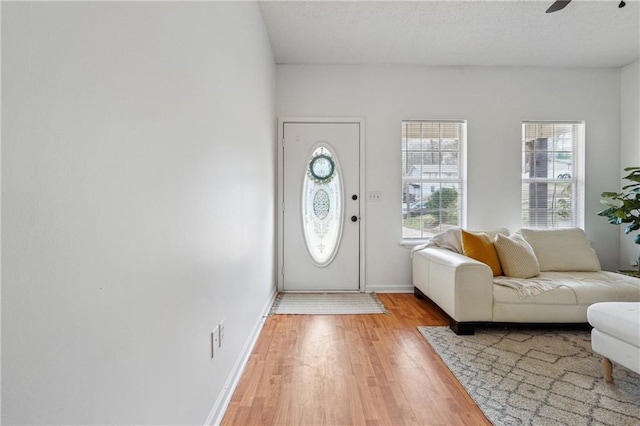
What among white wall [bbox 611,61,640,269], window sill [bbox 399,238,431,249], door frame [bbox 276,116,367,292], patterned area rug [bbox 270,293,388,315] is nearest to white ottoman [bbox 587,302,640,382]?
patterned area rug [bbox 270,293,388,315]

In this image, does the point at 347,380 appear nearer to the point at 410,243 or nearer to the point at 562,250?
the point at 410,243

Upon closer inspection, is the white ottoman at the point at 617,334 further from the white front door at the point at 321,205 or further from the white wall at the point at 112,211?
the white front door at the point at 321,205

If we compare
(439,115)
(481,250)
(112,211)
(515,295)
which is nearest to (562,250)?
(481,250)

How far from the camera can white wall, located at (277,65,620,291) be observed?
3756mm

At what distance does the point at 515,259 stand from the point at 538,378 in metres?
1.25

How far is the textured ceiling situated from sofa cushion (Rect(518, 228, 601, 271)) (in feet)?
6.51

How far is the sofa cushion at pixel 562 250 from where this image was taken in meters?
3.18

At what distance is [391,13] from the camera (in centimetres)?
273

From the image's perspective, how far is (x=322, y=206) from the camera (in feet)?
12.4

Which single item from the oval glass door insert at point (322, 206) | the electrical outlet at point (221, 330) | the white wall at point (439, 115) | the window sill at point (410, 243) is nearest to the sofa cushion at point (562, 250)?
the white wall at point (439, 115)

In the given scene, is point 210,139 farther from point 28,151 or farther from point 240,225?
point 28,151

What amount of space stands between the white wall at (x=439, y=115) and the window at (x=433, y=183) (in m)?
0.13

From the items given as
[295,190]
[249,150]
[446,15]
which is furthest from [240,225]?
[446,15]

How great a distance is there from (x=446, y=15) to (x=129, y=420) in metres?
3.41
